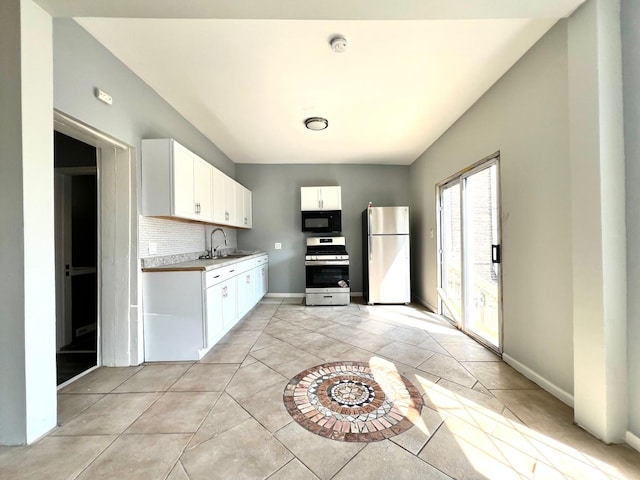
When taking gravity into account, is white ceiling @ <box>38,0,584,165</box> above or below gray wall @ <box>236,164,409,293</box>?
above

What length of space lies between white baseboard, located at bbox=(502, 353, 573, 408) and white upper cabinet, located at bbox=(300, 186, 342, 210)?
3.19 m

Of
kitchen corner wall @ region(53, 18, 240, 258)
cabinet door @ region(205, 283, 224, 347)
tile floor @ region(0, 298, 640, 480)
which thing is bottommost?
tile floor @ region(0, 298, 640, 480)

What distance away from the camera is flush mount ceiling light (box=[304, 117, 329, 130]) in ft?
9.57

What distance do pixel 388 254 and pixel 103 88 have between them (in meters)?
3.82

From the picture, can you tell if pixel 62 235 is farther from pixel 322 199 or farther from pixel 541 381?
pixel 541 381

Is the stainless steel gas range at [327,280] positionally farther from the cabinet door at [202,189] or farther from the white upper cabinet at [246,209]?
the cabinet door at [202,189]

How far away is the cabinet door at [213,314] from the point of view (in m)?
2.33

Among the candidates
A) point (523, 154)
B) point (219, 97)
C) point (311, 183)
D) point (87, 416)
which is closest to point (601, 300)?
point (523, 154)

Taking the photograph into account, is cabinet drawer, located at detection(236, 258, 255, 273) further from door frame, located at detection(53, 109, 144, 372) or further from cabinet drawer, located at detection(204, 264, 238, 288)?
door frame, located at detection(53, 109, 144, 372)

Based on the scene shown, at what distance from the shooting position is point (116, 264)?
214 centimetres

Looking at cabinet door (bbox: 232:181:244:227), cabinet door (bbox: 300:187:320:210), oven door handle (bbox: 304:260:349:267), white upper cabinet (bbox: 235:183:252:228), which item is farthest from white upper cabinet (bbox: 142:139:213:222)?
cabinet door (bbox: 300:187:320:210)

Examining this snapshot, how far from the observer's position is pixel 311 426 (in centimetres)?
142

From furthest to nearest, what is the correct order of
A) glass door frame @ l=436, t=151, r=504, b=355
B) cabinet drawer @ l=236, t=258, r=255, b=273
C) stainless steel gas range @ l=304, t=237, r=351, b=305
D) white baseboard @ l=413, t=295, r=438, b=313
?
stainless steel gas range @ l=304, t=237, r=351, b=305 → white baseboard @ l=413, t=295, r=438, b=313 → cabinet drawer @ l=236, t=258, r=255, b=273 → glass door frame @ l=436, t=151, r=504, b=355

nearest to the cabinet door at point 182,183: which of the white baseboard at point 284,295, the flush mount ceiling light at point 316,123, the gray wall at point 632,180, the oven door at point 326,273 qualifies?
the flush mount ceiling light at point 316,123
